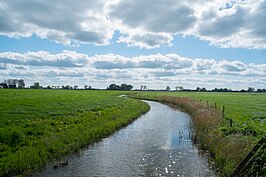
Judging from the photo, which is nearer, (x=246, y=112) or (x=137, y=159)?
(x=137, y=159)

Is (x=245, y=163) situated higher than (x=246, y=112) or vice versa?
(x=245, y=163)

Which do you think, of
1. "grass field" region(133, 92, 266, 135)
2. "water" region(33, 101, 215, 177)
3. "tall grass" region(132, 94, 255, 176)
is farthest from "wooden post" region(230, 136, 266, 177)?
"grass field" region(133, 92, 266, 135)

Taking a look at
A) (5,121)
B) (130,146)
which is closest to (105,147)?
(130,146)

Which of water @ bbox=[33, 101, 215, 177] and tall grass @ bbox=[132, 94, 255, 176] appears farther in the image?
water @ bbox=[33, 101, 215, 177]

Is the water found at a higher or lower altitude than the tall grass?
lower

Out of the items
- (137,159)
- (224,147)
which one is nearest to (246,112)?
(224,147)

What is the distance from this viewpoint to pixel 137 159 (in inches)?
655

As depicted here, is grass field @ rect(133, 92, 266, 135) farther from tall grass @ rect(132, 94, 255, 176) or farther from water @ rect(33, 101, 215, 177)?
water @ rect(33, 101, 215, 177)

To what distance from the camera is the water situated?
46.4 ft

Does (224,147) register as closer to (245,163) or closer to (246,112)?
(245,163)

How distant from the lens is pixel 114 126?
2780 centimetres

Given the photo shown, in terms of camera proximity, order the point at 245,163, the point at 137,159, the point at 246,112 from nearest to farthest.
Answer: the point at 245,163 < the point at 137,159 < the point at 246,112

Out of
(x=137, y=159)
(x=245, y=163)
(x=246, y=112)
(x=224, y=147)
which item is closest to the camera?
(x=245, y=163)

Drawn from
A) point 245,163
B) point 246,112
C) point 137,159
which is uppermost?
point 245,163
